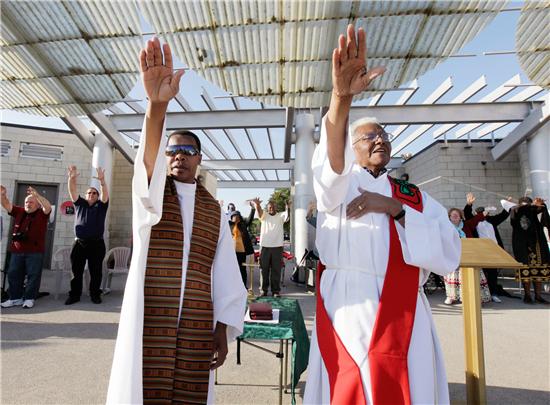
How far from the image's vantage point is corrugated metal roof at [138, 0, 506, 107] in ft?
15.5

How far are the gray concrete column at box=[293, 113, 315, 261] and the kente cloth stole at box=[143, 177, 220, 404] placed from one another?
7.67 meters

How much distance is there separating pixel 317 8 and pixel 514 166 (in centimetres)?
1019

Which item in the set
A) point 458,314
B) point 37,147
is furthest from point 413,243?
point 37,147

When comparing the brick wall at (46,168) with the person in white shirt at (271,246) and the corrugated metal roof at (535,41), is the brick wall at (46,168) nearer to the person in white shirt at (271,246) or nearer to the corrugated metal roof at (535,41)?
the person in white shirt at (271,246)

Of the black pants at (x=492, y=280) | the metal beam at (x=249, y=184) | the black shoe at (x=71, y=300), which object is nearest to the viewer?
the black shoe at (x=71, y=300)

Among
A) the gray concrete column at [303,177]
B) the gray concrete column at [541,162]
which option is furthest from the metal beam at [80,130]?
the gray concrete column at [541,162]

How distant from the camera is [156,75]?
4.75 ft

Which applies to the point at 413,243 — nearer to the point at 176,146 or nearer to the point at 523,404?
the point at 176,146

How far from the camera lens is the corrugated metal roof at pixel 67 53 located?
4887 mm

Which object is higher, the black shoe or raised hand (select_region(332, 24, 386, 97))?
raised hand (select_region(332, 24, 386, 97))

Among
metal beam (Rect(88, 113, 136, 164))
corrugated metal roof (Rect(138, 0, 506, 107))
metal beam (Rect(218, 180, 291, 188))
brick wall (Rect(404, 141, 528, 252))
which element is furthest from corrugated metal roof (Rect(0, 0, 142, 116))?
metal beam (Rect(218, 180, 291, 188))

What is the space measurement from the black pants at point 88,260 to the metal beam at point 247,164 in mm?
10174

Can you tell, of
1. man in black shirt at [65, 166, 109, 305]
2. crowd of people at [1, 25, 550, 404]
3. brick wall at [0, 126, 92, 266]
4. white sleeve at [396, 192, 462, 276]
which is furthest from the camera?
brick wall at [0, 126, 92, 266]

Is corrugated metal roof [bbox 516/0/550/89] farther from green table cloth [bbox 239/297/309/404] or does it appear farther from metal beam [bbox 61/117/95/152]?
metal beam [bbox 61/117/95/152]
